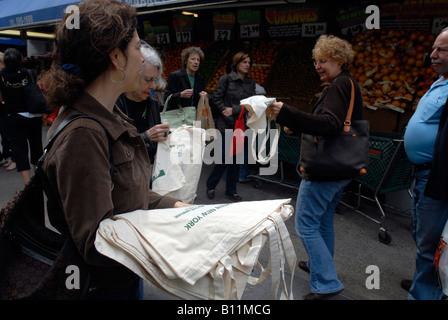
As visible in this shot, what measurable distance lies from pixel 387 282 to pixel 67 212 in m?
2.89

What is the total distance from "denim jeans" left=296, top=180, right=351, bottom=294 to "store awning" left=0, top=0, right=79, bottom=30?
5845 mm

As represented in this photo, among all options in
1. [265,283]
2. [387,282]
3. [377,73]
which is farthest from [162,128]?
[377,73]

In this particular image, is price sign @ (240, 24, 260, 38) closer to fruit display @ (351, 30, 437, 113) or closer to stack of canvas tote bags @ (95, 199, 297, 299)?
fruit display @ (351, 30, 437, 113)

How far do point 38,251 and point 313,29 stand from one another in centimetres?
529

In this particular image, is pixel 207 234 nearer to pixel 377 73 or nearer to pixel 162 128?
pixel 162 128

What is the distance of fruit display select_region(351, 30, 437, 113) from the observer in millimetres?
4270

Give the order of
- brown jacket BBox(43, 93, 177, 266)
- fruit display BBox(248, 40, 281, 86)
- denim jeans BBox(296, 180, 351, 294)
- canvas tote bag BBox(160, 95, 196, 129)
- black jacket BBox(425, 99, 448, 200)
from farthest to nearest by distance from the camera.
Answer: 1. fruit display BBox(248, 40, 281, 86)
2. canvas tote bag BBox(160, 95, 196, 129)
3. denim jeans BBox(296, 180, 351, 294)
4. black jacket BBox(425, 99, 448, 200)
5. brown jacket BBox(43, 93, 177, 266)

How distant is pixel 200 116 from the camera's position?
167 inches

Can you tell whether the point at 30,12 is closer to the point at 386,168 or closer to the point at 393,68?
the point at 393,68

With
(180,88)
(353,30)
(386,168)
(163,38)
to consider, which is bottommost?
(386,168)

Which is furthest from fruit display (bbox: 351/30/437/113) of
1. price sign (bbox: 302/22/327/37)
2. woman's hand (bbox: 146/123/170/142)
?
woman's hand (bbox: 146/123/170/142)

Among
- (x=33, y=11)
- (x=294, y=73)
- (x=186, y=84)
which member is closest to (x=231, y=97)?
(x=186, y=84)

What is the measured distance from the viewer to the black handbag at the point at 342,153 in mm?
2309

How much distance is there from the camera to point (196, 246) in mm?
1070
